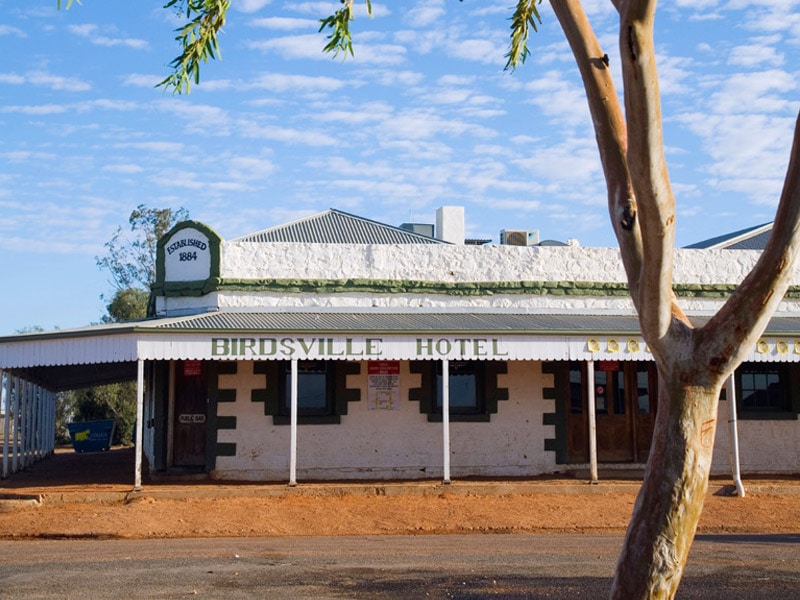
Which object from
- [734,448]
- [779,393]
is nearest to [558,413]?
[734,448]

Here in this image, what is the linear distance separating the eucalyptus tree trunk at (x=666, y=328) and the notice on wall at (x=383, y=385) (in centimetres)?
1117

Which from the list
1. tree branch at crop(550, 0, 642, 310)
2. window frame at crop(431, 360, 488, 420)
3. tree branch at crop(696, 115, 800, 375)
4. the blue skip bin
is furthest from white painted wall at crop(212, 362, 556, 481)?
the blue skip bin

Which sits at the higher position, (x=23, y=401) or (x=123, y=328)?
(x=123, y=328)

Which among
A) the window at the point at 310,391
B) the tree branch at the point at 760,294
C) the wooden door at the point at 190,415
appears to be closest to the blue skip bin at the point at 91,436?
the wooden door at the point at 190,415

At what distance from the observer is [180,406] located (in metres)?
17.2

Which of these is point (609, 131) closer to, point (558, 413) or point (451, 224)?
point (558, 413)

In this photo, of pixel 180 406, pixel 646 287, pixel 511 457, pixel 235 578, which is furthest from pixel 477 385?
pixel 646 287

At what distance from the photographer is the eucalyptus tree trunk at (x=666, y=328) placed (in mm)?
5340

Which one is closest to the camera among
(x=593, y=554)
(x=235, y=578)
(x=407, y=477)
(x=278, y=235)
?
(x=235, y=578)

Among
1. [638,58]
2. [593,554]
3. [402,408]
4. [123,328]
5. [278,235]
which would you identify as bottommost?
[593,554]

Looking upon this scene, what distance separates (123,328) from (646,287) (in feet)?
33.9

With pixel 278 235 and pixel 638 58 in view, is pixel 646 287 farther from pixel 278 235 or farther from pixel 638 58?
pixel 278 235

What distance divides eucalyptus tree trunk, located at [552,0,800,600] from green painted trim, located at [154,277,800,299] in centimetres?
1159

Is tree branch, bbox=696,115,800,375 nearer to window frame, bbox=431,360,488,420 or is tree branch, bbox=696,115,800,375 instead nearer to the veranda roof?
the veranda roof
